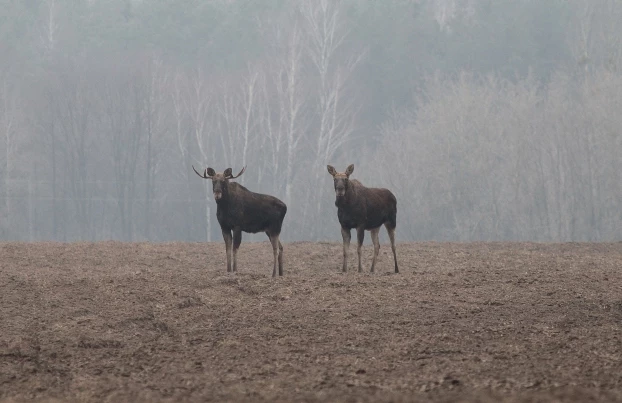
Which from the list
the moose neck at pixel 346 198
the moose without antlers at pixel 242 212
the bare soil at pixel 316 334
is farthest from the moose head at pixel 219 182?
the moose neck at pixel 346 198

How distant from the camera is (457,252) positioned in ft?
80.6

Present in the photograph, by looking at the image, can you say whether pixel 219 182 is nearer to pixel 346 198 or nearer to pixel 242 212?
pixel 242 212

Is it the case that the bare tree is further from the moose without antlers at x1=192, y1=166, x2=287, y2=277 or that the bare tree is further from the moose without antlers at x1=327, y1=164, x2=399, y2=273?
the moose without antlers at x1=192, y1=166, x2=287, y2=277

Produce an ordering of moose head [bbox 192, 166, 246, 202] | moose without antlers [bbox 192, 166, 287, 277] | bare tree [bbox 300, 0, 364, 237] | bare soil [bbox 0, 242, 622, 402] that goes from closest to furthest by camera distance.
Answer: bare soil [bbox 0, 242, 622, 402], moose head [bbox 192, 166, 246, 202], moose without antlers [bbox 192, 166, 287, 277], bare tree [bbox 300, 0, 364, 237]

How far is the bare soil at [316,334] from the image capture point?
9.14 meters

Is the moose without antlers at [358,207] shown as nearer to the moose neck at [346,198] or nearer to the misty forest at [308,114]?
the moose neck at [346,198]

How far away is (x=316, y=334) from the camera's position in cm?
1232

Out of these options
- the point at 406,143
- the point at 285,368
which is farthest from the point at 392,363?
the point at 406,143

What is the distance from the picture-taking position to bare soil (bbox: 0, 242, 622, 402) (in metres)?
9.14

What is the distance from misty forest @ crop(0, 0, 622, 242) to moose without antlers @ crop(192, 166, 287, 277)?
31.5 metres

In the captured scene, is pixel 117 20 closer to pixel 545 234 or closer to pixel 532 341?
pixel 545 234

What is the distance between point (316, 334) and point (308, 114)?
64.5 meters

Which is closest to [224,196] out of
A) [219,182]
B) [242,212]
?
[219,182]

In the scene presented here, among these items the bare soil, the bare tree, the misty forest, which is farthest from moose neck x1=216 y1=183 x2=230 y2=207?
the bare tree
